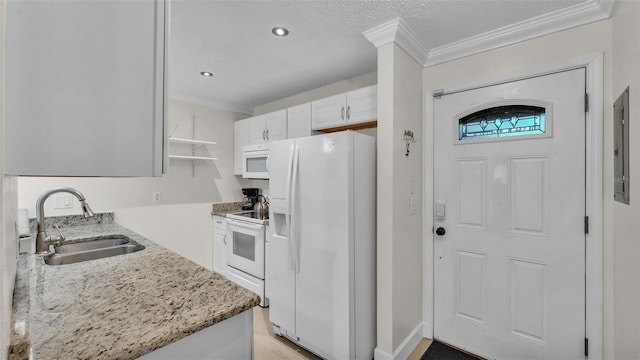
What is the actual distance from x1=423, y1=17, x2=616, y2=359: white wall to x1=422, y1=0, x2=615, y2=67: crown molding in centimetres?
4

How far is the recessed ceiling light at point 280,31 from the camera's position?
1890 mm

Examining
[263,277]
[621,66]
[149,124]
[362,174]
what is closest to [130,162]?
[149,124]

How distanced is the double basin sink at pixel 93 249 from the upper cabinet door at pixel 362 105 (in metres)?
1.82

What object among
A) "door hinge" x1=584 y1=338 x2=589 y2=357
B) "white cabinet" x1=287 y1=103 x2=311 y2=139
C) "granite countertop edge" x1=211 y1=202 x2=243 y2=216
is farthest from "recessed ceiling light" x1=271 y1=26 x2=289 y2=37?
"door hinge" x1=584 y1=338 x2=589 y2=357

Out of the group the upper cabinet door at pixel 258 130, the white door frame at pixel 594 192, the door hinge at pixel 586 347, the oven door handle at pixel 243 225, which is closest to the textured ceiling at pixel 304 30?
the white door frame at pixel 594 192

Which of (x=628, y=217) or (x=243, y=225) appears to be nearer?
(x=628, y=217)

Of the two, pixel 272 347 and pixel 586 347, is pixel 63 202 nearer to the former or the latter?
pixel 272 347

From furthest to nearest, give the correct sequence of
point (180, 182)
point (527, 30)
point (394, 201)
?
point (180, 182), point (394, 201), point (527, 30)

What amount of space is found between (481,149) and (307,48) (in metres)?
1.48

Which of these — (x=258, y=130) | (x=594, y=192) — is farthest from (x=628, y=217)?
(x=258, y=130)

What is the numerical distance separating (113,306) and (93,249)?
4.80 feet

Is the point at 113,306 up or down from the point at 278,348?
up

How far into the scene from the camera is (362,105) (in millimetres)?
2387

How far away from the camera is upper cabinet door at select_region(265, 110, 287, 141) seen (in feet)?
10.2
